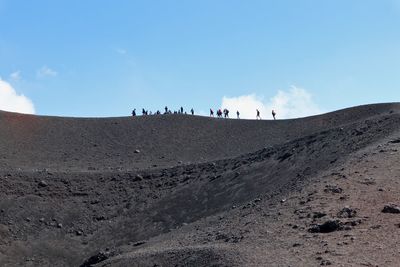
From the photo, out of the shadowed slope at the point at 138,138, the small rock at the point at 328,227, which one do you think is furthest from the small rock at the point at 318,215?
the shadowed slope at the point at 138,138

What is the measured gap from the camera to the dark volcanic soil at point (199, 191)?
62.3ft

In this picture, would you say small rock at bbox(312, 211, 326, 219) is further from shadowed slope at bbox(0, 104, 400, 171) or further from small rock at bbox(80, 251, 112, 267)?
shadowed slope at bbox(0, 104, 400, 171)

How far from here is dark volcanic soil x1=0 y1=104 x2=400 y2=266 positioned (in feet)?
62.3

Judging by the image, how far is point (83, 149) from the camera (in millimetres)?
51312

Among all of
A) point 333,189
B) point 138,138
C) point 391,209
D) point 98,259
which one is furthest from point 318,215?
point 138,138

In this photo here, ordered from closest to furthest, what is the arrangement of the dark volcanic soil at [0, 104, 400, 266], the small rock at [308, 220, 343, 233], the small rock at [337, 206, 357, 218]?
the small rock at [308, 220, 343, 233], the dark volcanic soil at [0, 104, 400, 266], the small rock at [337, 206, 357, 218]

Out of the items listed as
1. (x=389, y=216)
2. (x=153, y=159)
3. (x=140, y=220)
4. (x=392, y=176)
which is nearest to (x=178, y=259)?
(x=389, y=216)

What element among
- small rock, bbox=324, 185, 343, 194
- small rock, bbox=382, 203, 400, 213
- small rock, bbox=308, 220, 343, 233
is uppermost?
small rock, bbox=324, 185, 343, 194

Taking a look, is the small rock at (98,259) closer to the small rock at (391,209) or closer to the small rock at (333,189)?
the small rock at (333,189)

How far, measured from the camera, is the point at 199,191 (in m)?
37.0

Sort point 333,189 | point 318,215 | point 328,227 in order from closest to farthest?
1. point 328,227
2. point 318,215
3. point 333,189

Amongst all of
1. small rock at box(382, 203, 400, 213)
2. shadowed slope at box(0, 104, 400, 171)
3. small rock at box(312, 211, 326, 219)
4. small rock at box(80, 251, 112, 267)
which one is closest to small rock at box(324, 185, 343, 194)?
small rock at box(312, 211, 326, 219)

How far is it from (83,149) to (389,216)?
3534 centimetres

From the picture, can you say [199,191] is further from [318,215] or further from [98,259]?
[318,215]
